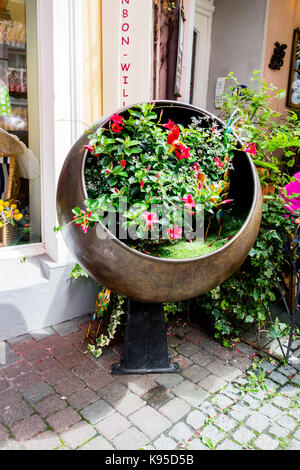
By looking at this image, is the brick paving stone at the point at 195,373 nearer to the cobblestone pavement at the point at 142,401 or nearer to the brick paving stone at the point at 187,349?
the cobblestone pavement at the point at 142,401

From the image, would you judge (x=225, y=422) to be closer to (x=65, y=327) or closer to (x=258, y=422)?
(x=258, y=422)

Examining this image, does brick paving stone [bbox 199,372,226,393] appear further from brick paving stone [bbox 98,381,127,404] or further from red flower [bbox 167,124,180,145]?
red flower [bbox 167,124,180,145]

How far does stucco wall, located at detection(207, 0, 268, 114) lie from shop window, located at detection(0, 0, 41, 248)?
8.83 feet

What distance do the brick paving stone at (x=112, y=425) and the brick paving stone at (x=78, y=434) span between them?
0.16ft

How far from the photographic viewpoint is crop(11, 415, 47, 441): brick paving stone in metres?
1.99

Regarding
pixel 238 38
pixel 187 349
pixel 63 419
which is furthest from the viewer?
pixel 238 38

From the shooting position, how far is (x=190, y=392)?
238cm

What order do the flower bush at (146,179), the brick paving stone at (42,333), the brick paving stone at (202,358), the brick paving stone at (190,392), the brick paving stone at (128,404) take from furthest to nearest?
the brick paving stone at (42,333) < the brick paving stone at (202,358) < the brick paving stone at (190,392) < the brick paving stone at (128,404) < the flower bush at (146,179)

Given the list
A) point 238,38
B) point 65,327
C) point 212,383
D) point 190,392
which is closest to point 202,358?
point 212,383

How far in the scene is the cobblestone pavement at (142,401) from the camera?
6.55 ft

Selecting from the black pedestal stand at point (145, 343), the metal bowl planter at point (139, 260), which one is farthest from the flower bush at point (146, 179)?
the black pedestal stand at point (145, 343)

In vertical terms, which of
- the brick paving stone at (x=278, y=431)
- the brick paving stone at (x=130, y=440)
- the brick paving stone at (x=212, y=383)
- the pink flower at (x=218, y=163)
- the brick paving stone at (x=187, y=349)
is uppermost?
the pink flower at (x=218, y=163)

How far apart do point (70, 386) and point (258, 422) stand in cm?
116

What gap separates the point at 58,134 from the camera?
2.95 meters
